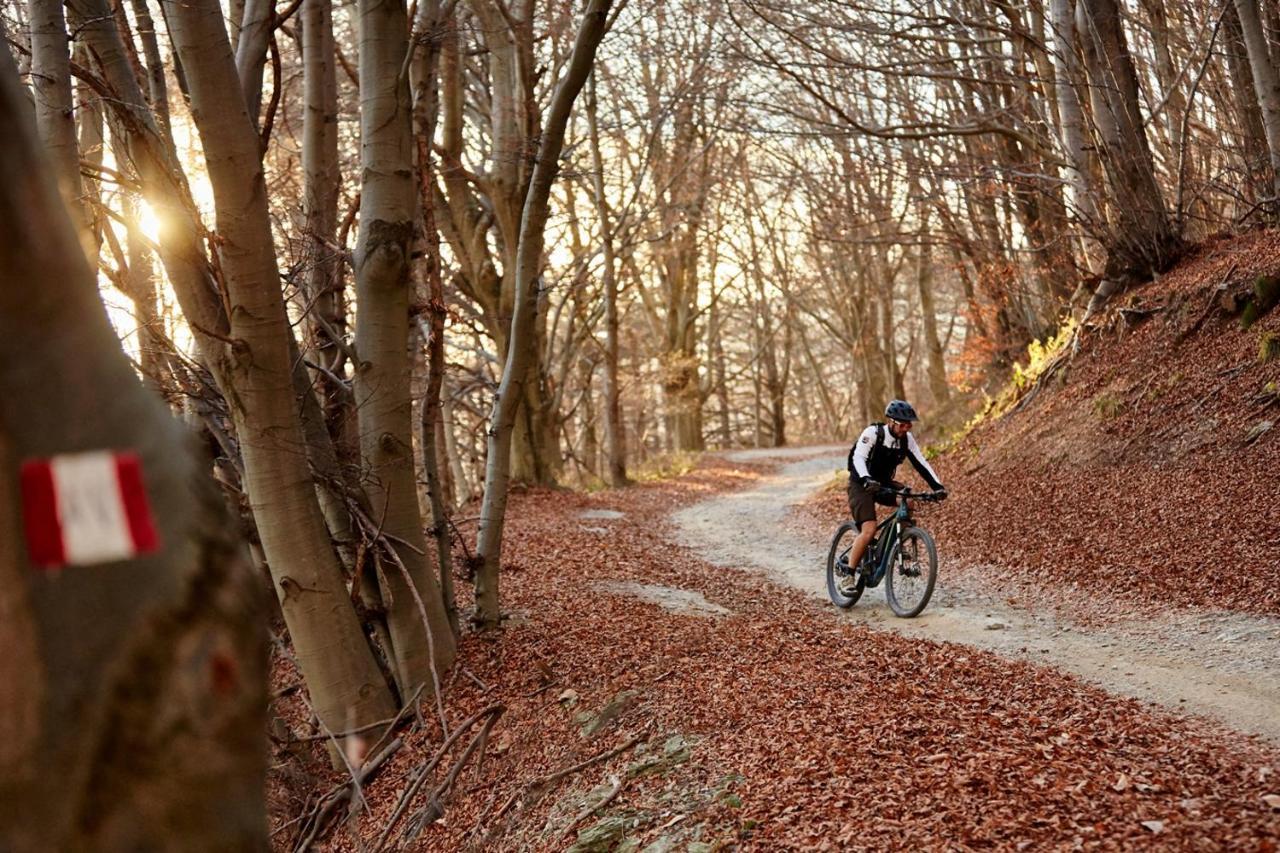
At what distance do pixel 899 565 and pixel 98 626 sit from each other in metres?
8.51

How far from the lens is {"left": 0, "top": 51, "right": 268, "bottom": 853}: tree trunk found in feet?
4.25

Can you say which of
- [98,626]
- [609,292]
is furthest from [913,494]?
[609,292]

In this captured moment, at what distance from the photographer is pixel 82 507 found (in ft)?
4.30

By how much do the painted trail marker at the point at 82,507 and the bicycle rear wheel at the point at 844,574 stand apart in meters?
8.54

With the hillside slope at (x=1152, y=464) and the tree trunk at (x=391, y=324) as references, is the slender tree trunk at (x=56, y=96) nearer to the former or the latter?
the tree trunk at (x=391, y=324)

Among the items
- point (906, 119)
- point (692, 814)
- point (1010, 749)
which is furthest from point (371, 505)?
point (906, 119)

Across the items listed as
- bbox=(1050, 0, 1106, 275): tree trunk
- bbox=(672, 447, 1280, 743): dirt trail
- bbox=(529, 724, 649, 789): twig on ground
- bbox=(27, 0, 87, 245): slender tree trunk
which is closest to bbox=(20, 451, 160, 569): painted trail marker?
bbox=(529, 724, 649, 789): twig on ground

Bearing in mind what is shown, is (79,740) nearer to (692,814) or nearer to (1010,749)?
(692,814)

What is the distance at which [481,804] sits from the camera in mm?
5895

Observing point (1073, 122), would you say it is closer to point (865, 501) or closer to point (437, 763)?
point (865, 501)

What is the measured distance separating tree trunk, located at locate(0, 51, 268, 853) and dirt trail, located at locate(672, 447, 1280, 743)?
5.42 m

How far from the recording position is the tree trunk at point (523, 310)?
707 cm

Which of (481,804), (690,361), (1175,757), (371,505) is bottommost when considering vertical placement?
(481,804)

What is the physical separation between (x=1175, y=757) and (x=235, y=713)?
443cm
